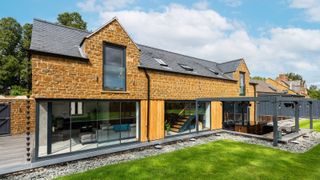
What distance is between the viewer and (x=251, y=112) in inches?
893

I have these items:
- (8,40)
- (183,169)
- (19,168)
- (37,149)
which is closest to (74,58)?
(37,149)

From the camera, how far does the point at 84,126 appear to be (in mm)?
10367

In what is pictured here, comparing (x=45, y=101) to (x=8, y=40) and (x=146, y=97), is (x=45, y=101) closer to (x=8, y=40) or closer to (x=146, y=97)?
(x=146, y=97)

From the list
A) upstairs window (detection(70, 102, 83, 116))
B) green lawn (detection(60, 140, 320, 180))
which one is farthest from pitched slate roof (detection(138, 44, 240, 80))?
green lawn (detection(60, 140, 320, 180))

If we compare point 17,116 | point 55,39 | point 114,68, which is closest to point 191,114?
point 114,68

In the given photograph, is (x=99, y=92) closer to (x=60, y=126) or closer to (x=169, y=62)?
(x=60, y=126)

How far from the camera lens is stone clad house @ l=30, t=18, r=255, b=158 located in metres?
9.05

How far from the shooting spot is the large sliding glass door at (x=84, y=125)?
9.07 m

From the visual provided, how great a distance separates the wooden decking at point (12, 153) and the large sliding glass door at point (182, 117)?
8762 mm

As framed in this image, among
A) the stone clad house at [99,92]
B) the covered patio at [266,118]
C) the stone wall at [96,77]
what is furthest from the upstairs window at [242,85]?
the stone wall at [96,77]

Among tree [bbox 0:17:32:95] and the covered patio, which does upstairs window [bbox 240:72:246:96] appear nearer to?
the covered patio

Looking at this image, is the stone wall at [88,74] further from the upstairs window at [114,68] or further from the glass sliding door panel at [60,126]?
the glass sliding door panel at [60,126]

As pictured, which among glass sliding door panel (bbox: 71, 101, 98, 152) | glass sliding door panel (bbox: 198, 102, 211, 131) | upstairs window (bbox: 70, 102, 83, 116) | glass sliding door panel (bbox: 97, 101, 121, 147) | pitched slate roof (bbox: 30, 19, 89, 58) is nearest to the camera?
pitched slate roof (bbox: 30, 19, 89, 58)

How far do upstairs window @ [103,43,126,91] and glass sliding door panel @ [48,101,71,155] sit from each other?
2343mm
